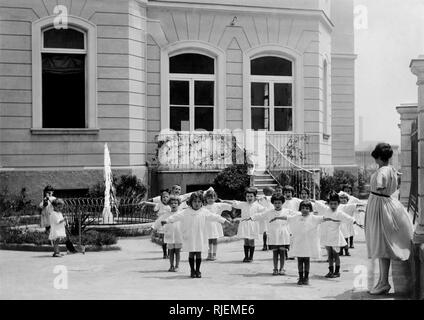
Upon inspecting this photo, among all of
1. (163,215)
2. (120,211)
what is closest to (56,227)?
(163,215)

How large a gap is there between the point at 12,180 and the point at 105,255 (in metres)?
6.67

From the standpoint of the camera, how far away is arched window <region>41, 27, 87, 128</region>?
19047mm

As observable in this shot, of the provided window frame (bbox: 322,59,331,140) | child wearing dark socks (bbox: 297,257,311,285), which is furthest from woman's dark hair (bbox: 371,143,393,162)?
window frame (bbox: 322,59,331,140)

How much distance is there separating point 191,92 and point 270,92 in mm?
2644

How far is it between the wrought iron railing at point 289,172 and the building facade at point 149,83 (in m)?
0.49

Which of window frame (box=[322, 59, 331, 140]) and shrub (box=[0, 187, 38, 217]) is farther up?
window frame (box=[322, 59, 331, 140])

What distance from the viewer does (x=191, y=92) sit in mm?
21281

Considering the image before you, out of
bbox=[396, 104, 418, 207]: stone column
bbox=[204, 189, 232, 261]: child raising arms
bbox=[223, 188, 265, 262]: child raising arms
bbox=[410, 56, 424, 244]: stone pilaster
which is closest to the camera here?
bbox=[410, 56, 424, 244]: stone pilaster

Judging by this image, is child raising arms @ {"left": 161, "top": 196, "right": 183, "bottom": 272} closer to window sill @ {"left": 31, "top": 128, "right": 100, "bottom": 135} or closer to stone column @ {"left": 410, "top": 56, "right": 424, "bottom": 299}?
stone column @ {"left": 410, "top": 56, "right": 424, "bottom": 299}

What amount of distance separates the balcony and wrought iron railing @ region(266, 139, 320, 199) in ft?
0.11

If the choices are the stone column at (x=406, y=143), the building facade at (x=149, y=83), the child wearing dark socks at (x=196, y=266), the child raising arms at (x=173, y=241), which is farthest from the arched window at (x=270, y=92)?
the child wearing dark socks at (x=196, y=266)

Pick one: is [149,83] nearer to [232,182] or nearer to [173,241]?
[232,182]

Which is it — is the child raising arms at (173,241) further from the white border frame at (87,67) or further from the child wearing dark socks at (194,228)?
the white border frame at (87,67)
